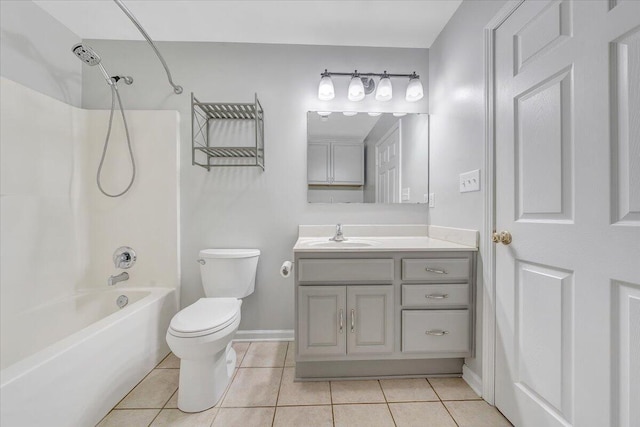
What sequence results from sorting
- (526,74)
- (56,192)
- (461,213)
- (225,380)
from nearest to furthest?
1. (526,74)
2. (225,380)
3. (461,213)
4. (56,192)

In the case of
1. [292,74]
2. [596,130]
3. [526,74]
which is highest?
[292,74]

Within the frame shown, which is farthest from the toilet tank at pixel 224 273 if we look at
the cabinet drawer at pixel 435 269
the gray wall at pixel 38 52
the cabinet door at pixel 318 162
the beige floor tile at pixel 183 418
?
the gray wall at pixel 38 52

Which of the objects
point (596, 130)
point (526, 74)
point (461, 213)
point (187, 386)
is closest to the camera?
point (596, 130)

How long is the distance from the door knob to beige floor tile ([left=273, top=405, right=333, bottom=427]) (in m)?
1.16

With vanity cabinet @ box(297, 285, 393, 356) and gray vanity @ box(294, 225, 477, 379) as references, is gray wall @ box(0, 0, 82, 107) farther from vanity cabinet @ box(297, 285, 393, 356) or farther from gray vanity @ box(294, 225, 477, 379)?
vanity cabinet @ box(297, 285, 393, 356)

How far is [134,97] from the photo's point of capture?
1.99 meters

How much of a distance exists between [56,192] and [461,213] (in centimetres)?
257

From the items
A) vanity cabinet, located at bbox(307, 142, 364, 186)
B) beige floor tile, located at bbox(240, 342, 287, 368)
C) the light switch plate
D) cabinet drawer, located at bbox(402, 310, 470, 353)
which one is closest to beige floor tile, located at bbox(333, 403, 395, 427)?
cabinet drawer, located at bbox(402, 310, 470, 353)

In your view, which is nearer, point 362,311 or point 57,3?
point 362,311

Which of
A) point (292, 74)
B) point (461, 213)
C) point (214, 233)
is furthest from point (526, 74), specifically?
point (214, 233)

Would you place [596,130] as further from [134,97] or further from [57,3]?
[57,3]

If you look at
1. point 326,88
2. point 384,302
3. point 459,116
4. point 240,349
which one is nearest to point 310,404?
point 384,302

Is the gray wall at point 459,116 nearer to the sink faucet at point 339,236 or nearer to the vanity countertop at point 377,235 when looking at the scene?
the vanity countertop at point 377,235

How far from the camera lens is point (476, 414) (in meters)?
1.30
